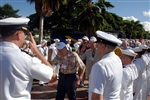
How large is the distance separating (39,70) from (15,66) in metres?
0.20

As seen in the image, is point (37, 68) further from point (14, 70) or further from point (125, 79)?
point (125, 79)

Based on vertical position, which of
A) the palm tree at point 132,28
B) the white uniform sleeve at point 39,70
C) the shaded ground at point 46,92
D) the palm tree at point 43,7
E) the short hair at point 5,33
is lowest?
the shaded ground at point 46,92

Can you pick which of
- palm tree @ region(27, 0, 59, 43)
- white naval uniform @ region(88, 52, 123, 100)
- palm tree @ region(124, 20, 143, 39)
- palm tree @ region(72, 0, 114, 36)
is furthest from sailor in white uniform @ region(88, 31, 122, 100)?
palm tree @ region(124, 20, 143, 39)

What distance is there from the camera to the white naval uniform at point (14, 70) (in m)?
1.76

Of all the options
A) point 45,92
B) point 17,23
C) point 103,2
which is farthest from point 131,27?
point 17,23

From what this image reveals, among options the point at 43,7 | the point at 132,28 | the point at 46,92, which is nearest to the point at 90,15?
the point at 43,7

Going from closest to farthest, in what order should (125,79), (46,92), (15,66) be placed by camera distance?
1. (15,66)
2. (125,79)
3. (46,92)

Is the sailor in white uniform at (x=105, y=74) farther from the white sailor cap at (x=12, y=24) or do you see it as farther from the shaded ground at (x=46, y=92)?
the shaded ground at (x=46, y=92)

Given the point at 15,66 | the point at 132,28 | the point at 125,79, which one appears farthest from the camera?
the point at 132,28

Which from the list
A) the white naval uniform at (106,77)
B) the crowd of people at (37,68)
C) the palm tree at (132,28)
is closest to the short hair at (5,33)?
the crowd of people at (37,68)

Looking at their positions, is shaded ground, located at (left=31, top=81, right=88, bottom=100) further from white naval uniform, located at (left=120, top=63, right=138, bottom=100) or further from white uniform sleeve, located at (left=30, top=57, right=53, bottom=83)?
white uniform sleeve, located at (left=30, top=57, right=53, bottom=83)

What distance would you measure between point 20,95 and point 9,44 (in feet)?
1.43

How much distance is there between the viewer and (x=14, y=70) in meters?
1.76

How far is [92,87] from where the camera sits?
2.31 metres
